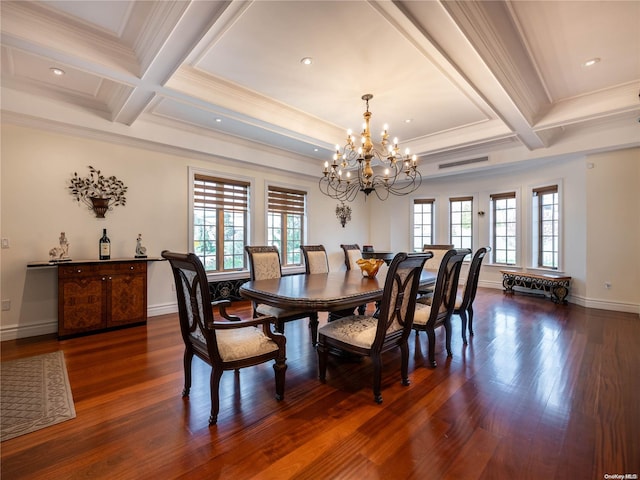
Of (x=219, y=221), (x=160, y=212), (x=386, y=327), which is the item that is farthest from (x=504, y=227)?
(x=160, y=212)

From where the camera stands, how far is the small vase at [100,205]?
3.83m

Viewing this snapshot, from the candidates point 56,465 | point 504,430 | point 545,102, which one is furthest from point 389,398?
point 545,102

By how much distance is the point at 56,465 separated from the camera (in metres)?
1.54

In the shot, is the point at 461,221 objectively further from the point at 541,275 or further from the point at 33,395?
the point at 33,395

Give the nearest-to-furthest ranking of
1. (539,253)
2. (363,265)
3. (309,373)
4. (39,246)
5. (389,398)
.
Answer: (389,398) < (309,373) < (363,265) < (39,246) < (539,253)

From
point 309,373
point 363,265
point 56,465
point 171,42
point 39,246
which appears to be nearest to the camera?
point 56,465

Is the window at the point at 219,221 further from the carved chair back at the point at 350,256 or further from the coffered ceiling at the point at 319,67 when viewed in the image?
the carved chair back at the point at 350,256

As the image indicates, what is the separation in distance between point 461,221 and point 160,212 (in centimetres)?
625

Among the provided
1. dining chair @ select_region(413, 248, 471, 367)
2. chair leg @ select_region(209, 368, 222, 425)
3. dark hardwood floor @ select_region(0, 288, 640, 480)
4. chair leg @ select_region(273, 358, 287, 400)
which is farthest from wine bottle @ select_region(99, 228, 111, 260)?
dining chair @ select_region(413, 248, 471, 367)

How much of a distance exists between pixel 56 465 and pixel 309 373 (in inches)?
65.2

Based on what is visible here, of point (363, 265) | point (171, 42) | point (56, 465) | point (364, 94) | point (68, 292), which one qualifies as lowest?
point (56, 465)

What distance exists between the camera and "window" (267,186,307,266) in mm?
5910

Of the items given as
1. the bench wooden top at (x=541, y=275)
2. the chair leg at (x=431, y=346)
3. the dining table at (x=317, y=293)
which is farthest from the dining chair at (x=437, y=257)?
the bench wooden top at (x=541, y=275)

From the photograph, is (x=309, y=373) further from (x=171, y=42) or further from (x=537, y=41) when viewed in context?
(x=537, y=41)
